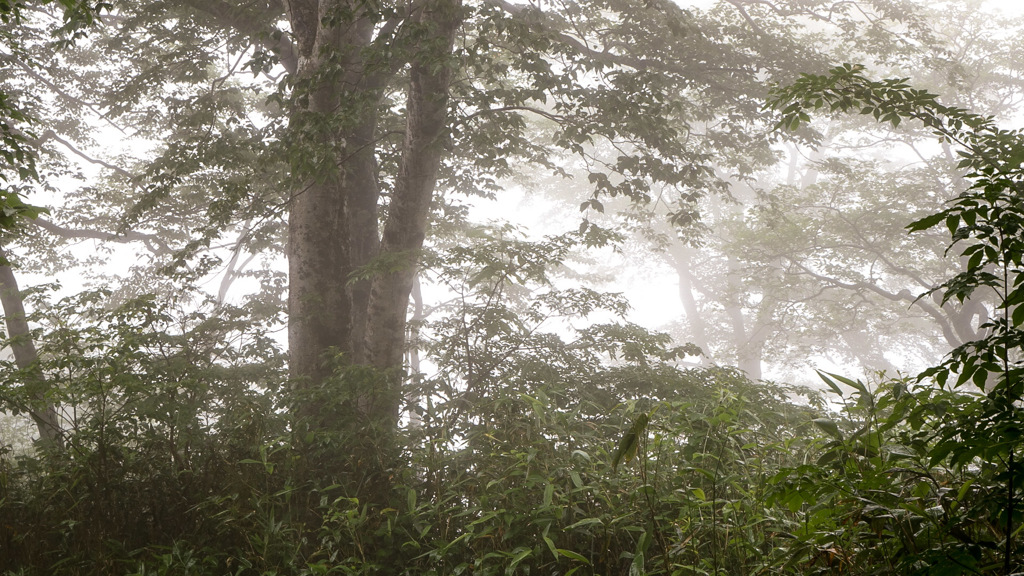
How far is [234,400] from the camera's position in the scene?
4500 mm

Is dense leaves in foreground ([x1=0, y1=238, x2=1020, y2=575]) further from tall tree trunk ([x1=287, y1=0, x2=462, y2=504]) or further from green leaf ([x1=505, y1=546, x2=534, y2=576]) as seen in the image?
tall tree trunk ([x1=287, y1=0, x2=462, y2=504])

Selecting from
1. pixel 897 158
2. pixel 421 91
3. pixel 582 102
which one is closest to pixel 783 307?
pixel 582 102

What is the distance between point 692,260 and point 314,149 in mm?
26255

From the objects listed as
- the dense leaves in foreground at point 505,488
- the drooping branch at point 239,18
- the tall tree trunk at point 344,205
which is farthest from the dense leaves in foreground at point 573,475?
the drooping branch at point 239,18

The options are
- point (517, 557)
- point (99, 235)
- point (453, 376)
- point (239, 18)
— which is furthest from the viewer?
point (99, 235)

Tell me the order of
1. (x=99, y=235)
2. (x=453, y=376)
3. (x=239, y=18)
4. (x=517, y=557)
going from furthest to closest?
(x=99, y=235) < (x=239, y=18) < (x=453, y=376) < (x=517, y=557)

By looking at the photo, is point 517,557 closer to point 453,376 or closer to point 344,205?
point 453,376

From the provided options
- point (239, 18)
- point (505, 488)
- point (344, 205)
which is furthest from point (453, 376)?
point (239, 18)

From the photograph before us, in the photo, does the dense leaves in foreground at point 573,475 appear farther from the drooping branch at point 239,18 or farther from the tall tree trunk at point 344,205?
→ the drooping branch at point 239,18

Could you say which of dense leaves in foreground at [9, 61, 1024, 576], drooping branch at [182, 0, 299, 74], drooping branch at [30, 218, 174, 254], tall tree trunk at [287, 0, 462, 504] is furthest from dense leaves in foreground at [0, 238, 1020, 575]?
drooping branch at [30, 218, 174, 254]

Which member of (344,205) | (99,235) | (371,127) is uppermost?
(99,235)

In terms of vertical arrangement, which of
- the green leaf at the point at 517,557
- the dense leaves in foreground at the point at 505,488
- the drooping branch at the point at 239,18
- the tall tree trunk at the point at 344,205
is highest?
the drooping branch at the point at 239,18

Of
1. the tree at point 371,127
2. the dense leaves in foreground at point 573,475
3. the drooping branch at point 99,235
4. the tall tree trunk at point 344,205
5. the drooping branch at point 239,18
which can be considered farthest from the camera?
the drooping branch at point 99,235

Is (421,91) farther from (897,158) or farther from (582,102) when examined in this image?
(897,158)
